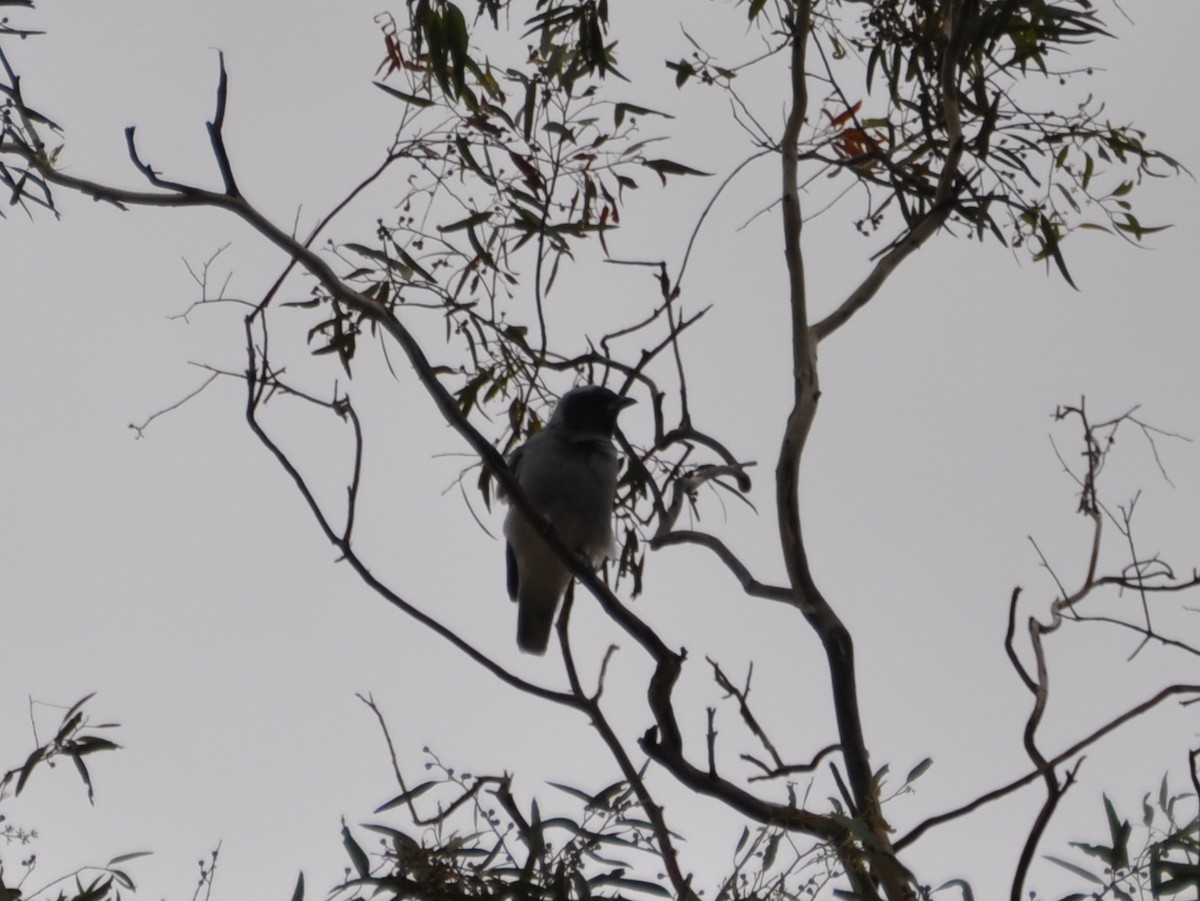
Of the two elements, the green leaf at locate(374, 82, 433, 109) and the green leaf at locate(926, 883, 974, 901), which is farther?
the green leaf at locate(374, 82, 433, 109)

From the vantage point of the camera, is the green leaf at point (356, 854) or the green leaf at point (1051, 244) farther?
the green leaf at point (1051, 244)

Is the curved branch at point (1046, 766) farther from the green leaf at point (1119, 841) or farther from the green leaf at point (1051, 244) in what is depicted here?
the green leaf at point (1051, 244)

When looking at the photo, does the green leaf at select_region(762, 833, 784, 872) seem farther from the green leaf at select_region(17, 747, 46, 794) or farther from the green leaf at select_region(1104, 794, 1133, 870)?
the green leaf at select_region(17, 747, 46, 794)

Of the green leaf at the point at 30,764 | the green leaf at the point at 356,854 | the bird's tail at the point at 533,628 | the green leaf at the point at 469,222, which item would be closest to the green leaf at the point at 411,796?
the green leaf at the point at 356,854

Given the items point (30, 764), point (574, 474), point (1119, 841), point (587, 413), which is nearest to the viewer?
point (1119, 841)

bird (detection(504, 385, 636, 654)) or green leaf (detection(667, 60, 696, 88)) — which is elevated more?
green leaf (detection(667, 60, 696, 88))

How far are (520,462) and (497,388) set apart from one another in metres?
0.90

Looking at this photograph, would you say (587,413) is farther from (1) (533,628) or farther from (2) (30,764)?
(2) (30,764)

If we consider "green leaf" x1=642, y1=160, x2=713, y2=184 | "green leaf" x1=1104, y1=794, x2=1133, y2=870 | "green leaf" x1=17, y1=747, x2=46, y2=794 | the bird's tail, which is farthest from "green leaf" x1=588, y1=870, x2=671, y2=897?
the bird's tail

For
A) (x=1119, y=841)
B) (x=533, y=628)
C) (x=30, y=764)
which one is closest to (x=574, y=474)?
(x=533, y=628)

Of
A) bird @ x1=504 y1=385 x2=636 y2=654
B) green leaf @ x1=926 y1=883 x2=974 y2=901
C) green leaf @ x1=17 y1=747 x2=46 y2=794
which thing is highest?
bird @ x1=504 y1=385 x2=636 y2=654

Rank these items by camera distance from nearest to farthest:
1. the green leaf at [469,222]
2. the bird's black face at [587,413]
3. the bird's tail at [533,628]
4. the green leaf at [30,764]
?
the green leaf at [30,764], the green leaf at [469,222], the bird's black face at [587,413], the bird's tail at [533,628]

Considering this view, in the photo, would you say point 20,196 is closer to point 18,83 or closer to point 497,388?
point 18,83

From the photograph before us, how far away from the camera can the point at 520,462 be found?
5398mm
